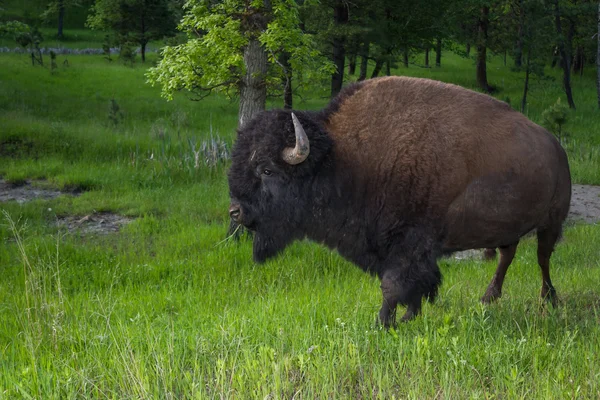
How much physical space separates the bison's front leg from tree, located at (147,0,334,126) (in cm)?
466

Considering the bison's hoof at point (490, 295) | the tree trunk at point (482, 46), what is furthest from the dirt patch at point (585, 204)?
the tree trunk at point (482, 46)

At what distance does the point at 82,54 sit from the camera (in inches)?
1821

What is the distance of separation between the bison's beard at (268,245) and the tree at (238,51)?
383 cm

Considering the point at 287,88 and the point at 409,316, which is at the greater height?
the point at 287,88

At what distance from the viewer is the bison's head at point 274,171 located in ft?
18.0

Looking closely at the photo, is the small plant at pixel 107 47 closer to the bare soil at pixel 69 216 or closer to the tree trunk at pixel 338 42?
the tree trunk at pixel 338 42

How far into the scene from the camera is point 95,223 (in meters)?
10.9

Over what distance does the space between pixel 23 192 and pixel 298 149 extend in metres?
9.09

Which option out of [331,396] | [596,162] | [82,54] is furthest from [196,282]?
[82,54]

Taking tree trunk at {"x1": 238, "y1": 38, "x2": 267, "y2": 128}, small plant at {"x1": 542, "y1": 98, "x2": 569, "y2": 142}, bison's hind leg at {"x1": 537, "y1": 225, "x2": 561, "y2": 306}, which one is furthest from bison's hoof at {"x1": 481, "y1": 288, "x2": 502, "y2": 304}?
small plant at {"x1": 542, "y1": 98, "x2": 569, "y2": 142}

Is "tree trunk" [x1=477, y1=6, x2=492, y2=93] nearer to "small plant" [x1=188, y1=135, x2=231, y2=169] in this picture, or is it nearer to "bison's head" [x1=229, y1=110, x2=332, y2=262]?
"small plant" [x1=188, y1=135, x2=231, y2=169]

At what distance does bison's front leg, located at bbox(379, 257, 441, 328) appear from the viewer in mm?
5312

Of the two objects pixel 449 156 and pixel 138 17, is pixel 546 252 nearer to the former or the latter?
pixel 449 156

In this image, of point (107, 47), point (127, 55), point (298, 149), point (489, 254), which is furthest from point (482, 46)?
point (298, 149)
